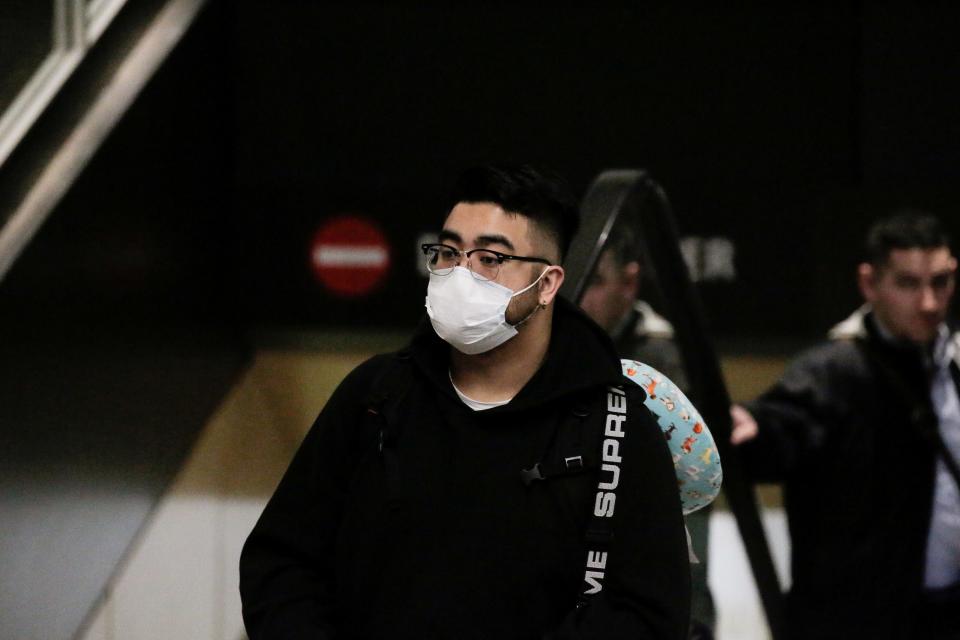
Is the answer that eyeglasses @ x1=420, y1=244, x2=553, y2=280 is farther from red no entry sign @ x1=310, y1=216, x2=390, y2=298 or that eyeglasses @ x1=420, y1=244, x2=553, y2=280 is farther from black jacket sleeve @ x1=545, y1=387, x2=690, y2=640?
red no entry sign @ x1=310, y1=216, x2=390, y2=298

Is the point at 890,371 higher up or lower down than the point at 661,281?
lower down

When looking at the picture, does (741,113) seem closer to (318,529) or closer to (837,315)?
(837,315)

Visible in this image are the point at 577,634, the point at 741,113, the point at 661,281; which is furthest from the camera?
the point at 741,113

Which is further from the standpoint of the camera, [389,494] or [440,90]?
[440,90]

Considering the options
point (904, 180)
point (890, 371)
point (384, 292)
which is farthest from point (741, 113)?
point (890, 371)

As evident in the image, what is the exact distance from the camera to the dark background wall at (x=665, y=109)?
252 inches

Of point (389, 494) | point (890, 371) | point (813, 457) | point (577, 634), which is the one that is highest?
point (389, 494)

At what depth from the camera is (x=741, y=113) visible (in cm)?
641

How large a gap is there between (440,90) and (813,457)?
2599mm

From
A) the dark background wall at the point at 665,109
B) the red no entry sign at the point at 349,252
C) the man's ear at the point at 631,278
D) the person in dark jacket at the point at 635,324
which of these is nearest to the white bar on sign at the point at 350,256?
the red no entry sign at the point at 349,252

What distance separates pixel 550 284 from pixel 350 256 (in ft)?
14.6

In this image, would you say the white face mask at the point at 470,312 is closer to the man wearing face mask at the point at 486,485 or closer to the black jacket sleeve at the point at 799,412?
the man wearing face mask at the point at 486,485

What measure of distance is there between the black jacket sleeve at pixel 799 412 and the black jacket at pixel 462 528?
95.5 inches

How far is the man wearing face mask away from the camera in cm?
200
